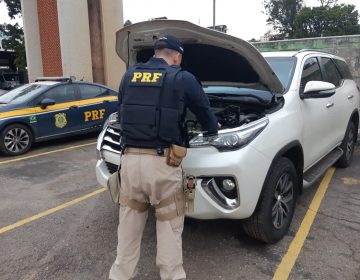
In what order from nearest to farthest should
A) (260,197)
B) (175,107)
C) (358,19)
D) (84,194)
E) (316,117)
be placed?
(175,107) → (260,197) → (316,117) → (84,194) → (358,19)

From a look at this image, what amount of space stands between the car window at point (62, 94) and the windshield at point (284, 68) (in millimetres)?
5042

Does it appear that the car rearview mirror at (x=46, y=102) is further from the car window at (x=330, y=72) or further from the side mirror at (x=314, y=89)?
the side mirror at (x=314, y=89)

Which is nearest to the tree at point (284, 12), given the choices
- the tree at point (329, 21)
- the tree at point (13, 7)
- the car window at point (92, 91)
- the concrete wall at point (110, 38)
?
the tree at point (329, 21)

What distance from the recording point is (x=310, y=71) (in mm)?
4582

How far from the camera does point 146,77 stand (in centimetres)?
258

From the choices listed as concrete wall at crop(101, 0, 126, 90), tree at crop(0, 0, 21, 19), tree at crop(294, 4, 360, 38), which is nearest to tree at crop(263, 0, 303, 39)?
tree at crop(294, 4, 360, 38)

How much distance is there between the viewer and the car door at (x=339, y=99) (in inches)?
201

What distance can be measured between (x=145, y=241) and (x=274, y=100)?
180 centimetres

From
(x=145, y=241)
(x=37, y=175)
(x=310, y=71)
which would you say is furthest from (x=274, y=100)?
(x=37, y=175)

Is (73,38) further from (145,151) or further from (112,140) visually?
(145,151)

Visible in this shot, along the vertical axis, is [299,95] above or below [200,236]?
above

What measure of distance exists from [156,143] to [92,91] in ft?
21.9

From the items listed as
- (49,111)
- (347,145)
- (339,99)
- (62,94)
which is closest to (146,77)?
(339,99)

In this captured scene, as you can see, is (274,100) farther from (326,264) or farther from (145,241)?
(145,241)
